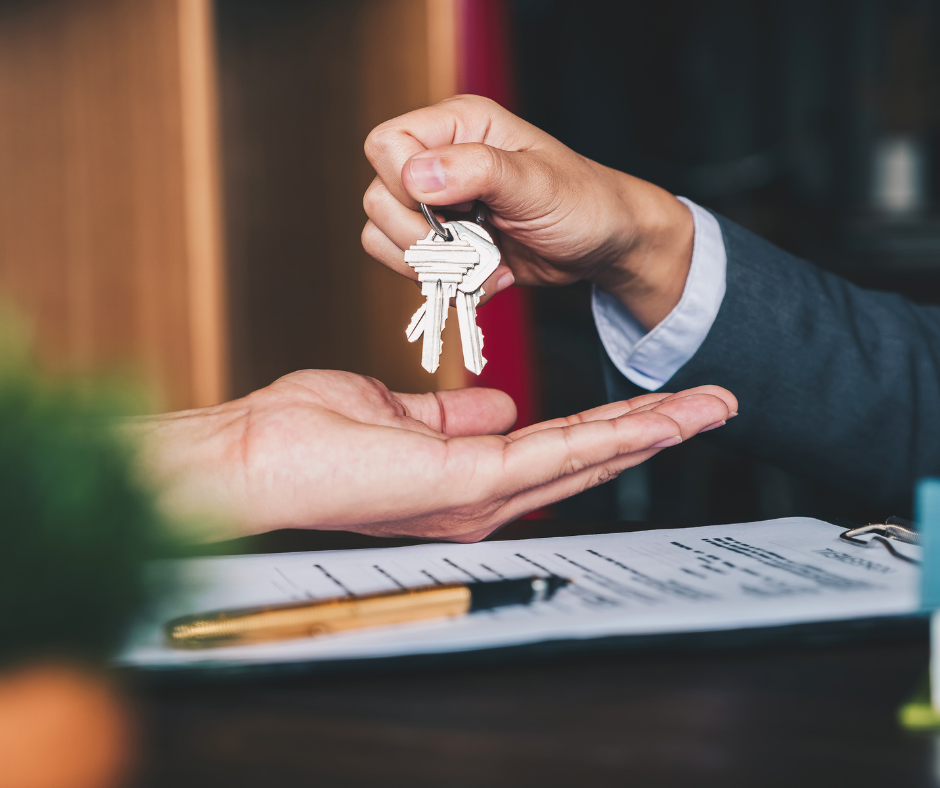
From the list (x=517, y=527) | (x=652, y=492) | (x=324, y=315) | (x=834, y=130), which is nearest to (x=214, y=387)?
(x=324, y=315)

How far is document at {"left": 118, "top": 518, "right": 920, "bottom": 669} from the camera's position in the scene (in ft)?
1.28

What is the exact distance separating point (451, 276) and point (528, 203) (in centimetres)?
12

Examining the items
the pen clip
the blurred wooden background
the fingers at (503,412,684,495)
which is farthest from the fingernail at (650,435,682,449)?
the blurred wooden background

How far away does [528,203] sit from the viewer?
2.43 feet

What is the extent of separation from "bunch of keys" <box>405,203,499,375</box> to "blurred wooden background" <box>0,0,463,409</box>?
3.36 ft

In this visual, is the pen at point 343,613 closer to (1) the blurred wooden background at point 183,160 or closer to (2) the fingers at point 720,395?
(2) the fingers at point 720,395

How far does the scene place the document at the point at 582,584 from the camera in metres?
0.39

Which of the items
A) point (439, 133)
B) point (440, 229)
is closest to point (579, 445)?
Result: point (440, 229)

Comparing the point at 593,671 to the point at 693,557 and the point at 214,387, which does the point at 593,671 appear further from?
the point at 214,387

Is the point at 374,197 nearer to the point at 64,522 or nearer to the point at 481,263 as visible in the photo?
the point at 481,263

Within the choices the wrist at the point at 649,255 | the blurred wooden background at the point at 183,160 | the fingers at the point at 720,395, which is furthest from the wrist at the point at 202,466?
the blurred wooden background at the point at 183,160

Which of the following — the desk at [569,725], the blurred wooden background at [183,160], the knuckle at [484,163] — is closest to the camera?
the desk at [569,725]

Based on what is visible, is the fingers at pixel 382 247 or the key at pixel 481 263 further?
the fingers at pixel 382 247

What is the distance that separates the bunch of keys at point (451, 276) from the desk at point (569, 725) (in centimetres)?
33
